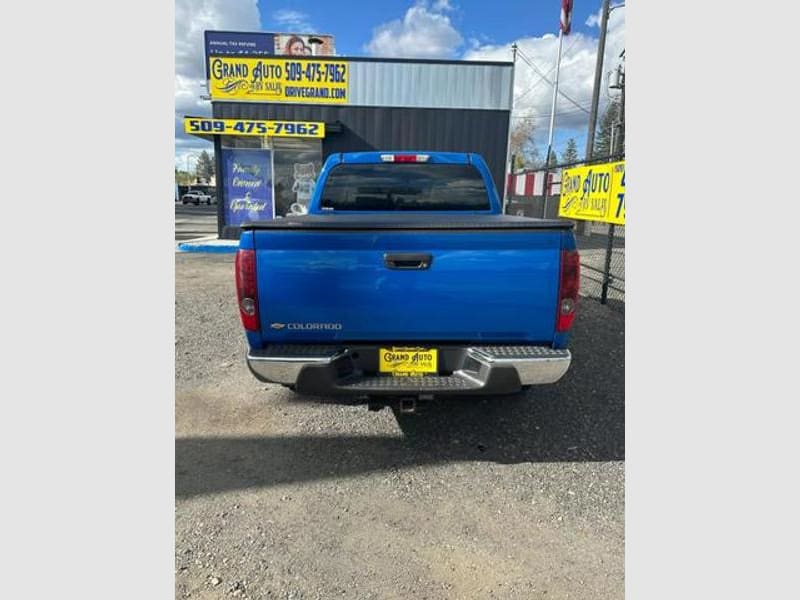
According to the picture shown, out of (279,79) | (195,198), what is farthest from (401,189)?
(195,198)

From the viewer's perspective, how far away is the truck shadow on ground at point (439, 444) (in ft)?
10.7

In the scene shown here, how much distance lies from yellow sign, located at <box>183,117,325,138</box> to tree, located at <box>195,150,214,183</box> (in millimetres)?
96150

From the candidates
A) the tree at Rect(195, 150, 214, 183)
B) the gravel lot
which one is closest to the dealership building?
the gravel lot

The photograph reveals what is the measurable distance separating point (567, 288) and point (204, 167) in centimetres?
12100

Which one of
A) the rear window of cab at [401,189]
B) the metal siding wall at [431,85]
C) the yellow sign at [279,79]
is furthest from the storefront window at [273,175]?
the rear window of cab at [401,189]

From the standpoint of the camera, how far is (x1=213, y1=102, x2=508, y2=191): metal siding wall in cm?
1418

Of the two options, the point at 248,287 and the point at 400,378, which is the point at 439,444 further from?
the point at 248,287

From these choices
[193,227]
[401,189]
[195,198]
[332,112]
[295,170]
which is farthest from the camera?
[195,198]

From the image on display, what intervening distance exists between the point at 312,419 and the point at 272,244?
1.71 meters

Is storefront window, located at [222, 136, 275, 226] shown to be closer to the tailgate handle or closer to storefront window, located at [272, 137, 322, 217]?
storefront window, located at [272, 137, 322, 217]

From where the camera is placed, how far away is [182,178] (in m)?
104

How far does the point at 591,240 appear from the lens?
11273 mm

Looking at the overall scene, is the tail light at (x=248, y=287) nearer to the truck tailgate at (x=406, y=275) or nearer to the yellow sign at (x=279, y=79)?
the truck tailgate at (x=406, y=275)

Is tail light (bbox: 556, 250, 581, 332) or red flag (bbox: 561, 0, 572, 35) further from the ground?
red flag (bbox: 561, 0, 572, 35)
